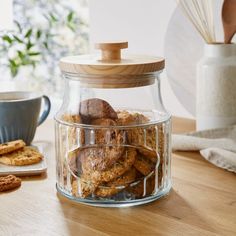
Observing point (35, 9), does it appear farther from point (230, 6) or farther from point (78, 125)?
point (78, 125)

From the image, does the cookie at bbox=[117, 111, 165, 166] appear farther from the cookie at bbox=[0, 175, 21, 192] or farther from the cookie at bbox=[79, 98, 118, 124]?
the cookie at bbox=[0, 175, 21, 192]

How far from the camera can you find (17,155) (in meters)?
0.97

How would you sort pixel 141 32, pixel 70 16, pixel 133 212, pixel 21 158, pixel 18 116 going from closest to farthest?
pixel 133 212, pixel 21 158, pixel 18 116, pixel 141 32, pixel 70 16

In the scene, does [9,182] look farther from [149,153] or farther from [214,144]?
[214,144]

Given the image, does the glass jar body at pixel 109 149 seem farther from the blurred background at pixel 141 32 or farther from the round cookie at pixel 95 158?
the blurred background at pixel 141 32

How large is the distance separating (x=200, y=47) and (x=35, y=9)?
1.01m

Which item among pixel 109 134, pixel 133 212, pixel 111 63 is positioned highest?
pixel 111 63

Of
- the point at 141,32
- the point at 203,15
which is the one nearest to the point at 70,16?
the point at 141,32

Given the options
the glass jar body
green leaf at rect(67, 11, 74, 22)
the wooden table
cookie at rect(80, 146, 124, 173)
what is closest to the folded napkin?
the wooden table

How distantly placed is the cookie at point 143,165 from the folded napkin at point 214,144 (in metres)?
0.18

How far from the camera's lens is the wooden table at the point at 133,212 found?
71 cm

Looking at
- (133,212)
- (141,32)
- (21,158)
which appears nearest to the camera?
(133,212)

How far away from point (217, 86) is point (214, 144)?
0.47 feet

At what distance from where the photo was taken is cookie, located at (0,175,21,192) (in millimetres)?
853
